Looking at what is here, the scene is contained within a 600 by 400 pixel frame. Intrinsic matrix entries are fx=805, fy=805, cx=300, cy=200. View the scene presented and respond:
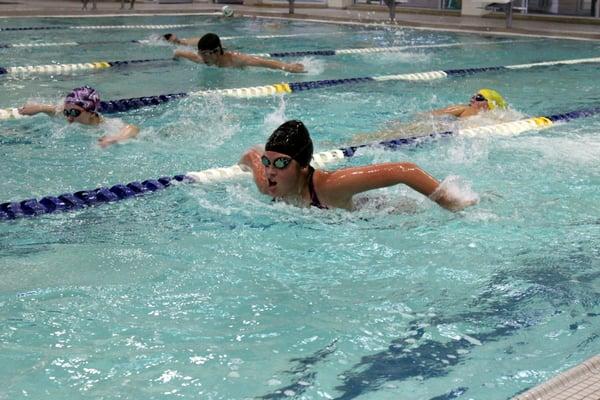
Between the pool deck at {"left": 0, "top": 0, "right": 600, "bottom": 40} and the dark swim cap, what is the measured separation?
1036 cm

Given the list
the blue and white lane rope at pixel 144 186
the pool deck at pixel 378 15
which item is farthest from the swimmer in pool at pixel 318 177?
the pool deck at pixel 378 15

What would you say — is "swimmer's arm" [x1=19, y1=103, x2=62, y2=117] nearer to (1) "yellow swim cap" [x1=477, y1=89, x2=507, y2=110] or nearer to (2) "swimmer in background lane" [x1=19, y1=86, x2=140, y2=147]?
(2) "swimmer in background lane" [x1=19, y1=86, x2=140, y2=147]

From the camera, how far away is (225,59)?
29.3ft

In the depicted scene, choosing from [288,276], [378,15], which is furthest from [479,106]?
[378,15]

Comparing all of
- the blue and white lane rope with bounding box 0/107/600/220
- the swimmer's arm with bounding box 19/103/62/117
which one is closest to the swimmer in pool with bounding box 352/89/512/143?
the blue and white lane rope with bounding box 0/107/600/220

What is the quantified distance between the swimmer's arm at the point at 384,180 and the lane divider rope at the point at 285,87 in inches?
148

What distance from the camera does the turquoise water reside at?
2.64 meters

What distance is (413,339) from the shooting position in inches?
113

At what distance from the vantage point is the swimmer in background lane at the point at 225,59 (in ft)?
28.3

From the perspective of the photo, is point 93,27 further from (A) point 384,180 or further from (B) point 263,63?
(A) point 384,180

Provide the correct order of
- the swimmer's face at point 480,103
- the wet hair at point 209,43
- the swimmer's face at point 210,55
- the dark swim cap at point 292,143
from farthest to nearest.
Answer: the swimmer's face at point 210,55, the wet hair at point 209,43, the swimmer's face at point 480,103, the dark swim cap at point 292,143

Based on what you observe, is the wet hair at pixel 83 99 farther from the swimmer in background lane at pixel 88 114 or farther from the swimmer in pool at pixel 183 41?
the swimmer in pool at pixel 183 41

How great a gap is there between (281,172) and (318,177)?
258mm

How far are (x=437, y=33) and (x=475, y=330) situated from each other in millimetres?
11676
